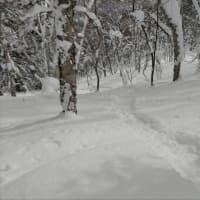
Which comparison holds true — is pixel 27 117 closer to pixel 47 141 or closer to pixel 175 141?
pixel 47 141

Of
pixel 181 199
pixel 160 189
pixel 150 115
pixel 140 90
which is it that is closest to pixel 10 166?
pixel 160 189

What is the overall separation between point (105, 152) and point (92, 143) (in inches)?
21.7

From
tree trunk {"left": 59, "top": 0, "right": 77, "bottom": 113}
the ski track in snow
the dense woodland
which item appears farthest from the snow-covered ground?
the dense woodland

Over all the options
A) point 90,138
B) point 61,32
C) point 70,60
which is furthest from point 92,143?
point 61,32

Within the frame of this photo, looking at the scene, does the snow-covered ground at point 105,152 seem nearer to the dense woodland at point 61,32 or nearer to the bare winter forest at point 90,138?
the bare winter forest at point 90,138

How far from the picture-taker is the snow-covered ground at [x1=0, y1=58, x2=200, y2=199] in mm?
3873

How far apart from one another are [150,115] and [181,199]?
3.91 meters

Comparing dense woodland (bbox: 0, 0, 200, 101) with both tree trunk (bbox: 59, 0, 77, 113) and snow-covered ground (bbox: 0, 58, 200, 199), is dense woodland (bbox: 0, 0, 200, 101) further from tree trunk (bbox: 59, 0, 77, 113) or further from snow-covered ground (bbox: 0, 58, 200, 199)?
snow-covered ground (bbox: 0, 58, 200, 199)

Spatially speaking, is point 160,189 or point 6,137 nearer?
point 160,189

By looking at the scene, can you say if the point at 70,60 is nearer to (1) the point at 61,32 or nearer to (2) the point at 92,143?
(1) the point at 61,32

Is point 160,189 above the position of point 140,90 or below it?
below

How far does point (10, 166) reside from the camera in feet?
15.1

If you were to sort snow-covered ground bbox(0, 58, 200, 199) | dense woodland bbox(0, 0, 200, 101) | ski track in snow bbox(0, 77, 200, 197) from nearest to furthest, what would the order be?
snow-covered ground bbox(0, 58, 200, 199)
ski track in snow bbox(0, 77, 200, 197)
dense woodland bbox(0, 0, 200, 101)

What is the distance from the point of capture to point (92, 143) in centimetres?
543
